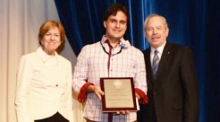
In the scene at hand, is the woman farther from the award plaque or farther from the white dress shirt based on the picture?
the award plaque

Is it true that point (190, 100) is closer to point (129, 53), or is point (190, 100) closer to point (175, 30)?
point (129, 53)

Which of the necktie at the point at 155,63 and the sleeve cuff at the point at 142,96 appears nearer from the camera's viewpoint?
the sleeve cuff at the point at 142,96

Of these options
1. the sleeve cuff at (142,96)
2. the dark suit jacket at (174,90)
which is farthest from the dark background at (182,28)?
the sleeve cuff at (142,96)

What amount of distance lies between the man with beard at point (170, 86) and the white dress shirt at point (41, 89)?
61cm

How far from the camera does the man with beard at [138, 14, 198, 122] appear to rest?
2.42 m

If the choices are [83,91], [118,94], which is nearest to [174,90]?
[118,94]

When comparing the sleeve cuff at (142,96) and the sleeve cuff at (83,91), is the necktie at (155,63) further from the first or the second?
the sleeve cuff at (83,91)

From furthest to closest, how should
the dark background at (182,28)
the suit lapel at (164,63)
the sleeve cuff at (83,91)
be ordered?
1. the dark background at (182,28)
2. the suit lapel at (164,63)
3. the sleeve cuff at (83,91)

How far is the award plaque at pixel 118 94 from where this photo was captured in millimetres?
2217

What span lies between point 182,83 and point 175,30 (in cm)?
82

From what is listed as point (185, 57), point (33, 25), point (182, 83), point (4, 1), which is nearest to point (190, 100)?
point (182, 83)

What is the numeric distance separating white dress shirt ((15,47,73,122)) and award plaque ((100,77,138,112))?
0.34 m

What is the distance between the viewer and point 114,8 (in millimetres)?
2428

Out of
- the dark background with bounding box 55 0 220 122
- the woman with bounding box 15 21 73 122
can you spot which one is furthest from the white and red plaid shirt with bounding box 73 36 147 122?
the dark background with bounding box 55 0 220 122
